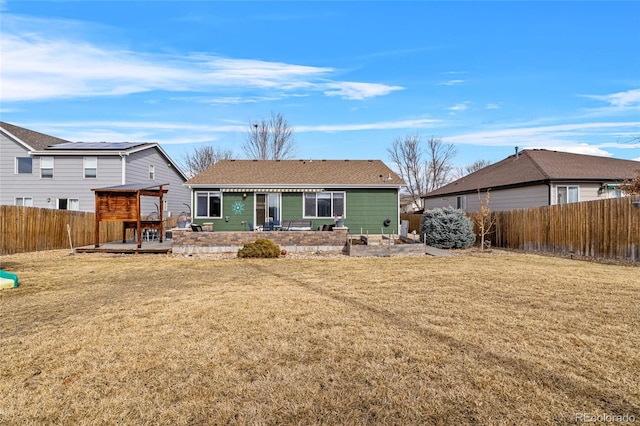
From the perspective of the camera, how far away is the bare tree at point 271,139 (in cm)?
3662

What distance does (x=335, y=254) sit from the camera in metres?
14.2

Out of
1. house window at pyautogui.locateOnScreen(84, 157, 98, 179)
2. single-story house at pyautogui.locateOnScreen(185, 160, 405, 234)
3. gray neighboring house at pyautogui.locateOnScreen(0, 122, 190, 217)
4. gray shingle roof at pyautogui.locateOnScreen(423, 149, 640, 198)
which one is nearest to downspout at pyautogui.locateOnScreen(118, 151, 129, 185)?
gray neighboring house at pyautogui.locateOnScreen(0, 122, 190, 217)

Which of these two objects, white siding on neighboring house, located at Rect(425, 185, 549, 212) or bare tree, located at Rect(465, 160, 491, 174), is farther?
bare tree, located at Rect(465, 160, 491, 174)

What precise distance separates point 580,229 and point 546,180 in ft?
18.8

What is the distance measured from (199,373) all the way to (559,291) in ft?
22.6

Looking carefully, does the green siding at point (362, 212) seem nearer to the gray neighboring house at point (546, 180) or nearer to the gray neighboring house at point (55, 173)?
the gray neighboring house at point (546, 180)

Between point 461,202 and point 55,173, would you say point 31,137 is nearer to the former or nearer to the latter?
point 55,173

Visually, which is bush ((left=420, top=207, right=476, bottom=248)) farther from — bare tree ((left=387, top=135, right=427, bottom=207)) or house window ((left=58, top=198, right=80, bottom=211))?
bare tree ((left=387, top=135, right=427, bottom=207))

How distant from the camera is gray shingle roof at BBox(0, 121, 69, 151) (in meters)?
22.9

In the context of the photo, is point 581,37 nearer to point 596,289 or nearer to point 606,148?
point 596,289

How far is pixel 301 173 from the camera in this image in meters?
20.3

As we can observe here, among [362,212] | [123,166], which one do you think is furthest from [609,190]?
[123,166]

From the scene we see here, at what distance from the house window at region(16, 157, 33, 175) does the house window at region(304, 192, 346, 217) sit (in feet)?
59.1

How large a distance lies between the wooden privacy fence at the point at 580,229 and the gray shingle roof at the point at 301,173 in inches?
228
